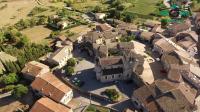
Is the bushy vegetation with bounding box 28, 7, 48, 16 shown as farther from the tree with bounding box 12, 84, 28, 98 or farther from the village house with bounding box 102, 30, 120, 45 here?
→ the tree with bounding box 12, 84, 28, 98

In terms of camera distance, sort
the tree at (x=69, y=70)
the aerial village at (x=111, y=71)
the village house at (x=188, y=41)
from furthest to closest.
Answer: the village house at (x=188, y=41) < the tree at (x=69, y=70) < the aerial village at (x=111, y=71)

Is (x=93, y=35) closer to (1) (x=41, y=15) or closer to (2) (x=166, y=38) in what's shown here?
(2) (x=166, y=38)

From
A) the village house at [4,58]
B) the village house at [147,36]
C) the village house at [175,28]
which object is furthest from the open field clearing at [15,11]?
the village house at [175,28]

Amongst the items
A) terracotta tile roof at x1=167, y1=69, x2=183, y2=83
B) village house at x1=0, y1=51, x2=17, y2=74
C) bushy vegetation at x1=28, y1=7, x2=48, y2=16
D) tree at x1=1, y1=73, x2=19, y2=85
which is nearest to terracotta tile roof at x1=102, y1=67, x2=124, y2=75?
terracotta tile roof at x1=167, y1=69, x2=183, y2=83

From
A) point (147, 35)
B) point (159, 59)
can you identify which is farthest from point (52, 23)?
point (159, 59)

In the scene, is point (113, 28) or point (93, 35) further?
point (113, 28)

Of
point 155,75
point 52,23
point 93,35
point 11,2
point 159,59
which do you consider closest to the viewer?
point 155,75

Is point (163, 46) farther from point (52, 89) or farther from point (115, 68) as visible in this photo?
point (52, 89)

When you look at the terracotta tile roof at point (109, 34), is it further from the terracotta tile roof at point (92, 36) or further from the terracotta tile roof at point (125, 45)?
the terracotta tile roof at point (125, 45)
